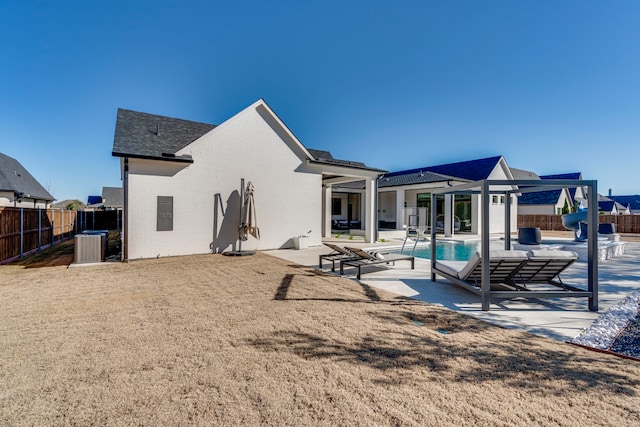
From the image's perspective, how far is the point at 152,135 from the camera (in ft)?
37.5

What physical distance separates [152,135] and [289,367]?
37.3ft

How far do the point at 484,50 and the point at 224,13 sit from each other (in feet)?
37.0

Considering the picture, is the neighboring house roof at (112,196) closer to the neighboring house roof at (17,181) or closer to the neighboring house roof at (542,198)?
the neighboring house roof at (17,181)

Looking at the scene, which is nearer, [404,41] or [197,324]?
[197,324]

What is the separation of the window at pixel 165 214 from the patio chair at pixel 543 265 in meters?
10.5

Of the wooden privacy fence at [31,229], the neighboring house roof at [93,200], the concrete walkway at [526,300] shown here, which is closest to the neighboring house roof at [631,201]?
the concrete walkway at [526,300]

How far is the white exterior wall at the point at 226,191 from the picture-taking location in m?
10.2

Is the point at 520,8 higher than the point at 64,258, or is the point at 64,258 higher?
the point at 520,8

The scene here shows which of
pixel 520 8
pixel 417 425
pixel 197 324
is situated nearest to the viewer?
pixel 417 425

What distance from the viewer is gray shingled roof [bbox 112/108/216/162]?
9.93 meters

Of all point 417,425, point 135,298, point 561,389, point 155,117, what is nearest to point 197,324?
point 135,298

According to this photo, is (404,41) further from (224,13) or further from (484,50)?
(224,13)

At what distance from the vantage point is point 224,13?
11.8m

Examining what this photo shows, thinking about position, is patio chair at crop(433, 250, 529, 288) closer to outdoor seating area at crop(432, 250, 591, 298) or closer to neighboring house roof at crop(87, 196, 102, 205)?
outdoor seating area at crop(432, 250, 591, 298)
